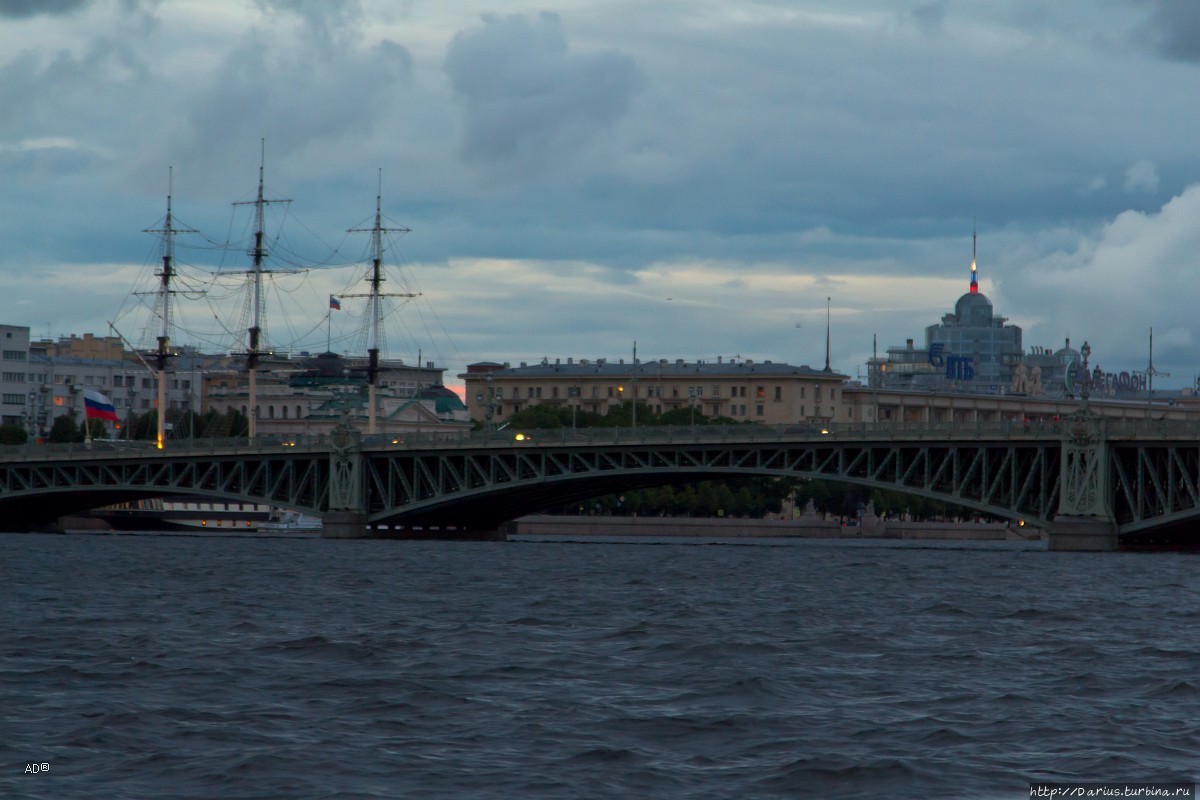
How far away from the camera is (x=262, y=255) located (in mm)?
140375

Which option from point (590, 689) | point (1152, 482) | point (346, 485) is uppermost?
point (1152, 482)

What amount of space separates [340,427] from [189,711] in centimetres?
7993

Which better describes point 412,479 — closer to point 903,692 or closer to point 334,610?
point 334,610

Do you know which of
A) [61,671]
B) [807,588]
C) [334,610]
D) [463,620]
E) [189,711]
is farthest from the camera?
[807,588]

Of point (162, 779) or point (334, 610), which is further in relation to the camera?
point (334, 610)

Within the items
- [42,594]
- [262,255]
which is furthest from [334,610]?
[262,255]

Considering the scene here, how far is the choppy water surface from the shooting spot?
26312 mm

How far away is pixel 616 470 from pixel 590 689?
6608cm

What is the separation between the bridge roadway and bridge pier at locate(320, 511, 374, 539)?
0.33 feet

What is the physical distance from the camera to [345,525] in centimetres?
10944

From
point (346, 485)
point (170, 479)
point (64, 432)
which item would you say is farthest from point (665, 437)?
point (64, 432)

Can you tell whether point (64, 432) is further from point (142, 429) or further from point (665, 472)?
point (665, 472)

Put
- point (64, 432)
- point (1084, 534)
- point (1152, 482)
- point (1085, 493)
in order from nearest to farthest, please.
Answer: point (1084, 534), point (1152, 482), point (1085, 493), point (64, 432)

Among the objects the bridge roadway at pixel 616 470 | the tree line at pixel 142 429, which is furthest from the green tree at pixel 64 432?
the bridge roadway at pixel 616 470
